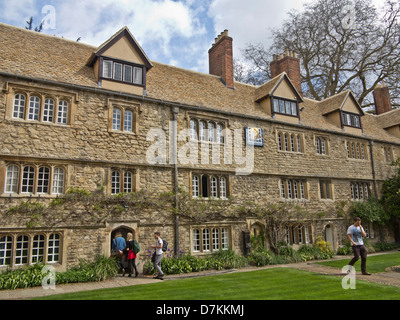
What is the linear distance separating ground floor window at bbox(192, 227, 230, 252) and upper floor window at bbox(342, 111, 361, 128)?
11994mm

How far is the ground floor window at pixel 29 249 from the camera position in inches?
403

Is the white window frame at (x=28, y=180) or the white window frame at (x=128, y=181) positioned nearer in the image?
the white window frame at (x=28, y=180)

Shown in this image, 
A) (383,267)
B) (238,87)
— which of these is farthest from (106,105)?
(383,267)

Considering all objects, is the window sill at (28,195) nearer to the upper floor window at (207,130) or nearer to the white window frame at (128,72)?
the white window frame at (128,72)

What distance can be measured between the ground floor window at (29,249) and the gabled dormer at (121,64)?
6.35 m

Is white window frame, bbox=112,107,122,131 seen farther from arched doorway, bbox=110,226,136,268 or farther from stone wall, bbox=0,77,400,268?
arched doorway, bbox=110,226,136,268

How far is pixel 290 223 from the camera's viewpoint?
1650cm

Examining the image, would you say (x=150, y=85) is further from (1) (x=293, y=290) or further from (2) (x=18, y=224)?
(1) (x=293, y=290)

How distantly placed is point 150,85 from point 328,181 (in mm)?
11678

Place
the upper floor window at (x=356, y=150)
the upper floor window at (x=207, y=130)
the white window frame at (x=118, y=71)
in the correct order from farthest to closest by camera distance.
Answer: the upper floor window at (x=356, y=150), the upper floor window at (x=207, y=130), the white window frame at (x=118, y=71)

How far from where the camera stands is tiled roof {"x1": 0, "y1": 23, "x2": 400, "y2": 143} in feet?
40.7

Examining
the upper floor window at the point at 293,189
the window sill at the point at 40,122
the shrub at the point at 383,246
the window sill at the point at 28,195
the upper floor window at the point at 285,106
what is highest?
the upper floor window at the point at 285,106

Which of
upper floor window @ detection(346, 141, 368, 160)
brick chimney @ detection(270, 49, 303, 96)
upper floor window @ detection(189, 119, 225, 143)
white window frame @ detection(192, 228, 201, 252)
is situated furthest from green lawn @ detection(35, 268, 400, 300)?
brick chimney @ detection(270, 49, 303, 96)

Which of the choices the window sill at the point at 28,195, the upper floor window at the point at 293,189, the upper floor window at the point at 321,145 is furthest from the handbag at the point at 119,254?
the upper floor window at the point at 321,145
